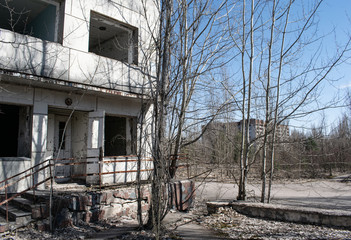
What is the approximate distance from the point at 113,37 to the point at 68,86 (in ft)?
12.3

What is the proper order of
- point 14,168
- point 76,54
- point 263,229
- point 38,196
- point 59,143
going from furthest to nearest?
point 59,143 → point 76,54 → point 14,168 → point 38,196 → point 263,229

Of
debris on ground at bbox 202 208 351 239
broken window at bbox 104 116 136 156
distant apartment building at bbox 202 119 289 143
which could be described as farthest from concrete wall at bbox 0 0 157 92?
debris on ground at bbox 202 208 351 239

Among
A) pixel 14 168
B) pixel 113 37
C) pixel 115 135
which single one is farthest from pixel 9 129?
pixel 113 37

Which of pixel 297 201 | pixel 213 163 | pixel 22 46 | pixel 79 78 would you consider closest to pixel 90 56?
pixel 79 78

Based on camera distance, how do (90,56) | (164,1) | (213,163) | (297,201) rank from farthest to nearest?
1. (297,201)
2. (90,56)
3. (213,163)
4. (164,1)

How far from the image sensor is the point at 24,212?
5.53 metres

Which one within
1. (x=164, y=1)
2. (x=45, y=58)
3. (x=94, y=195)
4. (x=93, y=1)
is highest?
(x=93, y=1)

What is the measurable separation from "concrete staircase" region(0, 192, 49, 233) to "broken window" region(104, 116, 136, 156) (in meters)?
3.51

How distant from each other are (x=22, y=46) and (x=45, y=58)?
22.7 inches

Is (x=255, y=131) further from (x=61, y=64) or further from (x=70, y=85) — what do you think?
(x=61, y=64)

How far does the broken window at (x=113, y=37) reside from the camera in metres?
Result: 8.83

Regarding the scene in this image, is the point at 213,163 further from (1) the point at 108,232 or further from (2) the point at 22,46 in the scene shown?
(2) the point at 22,46

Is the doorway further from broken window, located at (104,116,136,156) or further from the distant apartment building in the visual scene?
the distant apartment building

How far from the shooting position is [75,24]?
7.68 meters
